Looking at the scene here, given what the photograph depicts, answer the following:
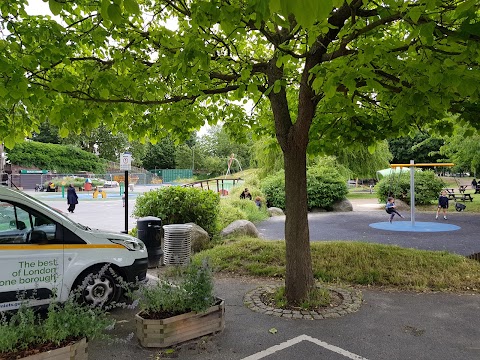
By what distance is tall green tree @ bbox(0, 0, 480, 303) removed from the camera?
390 cm

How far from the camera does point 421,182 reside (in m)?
21.6

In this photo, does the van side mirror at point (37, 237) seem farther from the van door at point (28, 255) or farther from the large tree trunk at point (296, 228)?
the large tree trunk at point (296, 228)

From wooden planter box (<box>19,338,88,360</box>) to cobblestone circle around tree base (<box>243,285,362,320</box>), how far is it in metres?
2.72

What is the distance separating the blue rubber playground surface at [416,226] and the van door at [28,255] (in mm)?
12642

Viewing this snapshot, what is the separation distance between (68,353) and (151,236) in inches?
201

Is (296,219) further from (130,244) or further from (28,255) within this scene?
(28,255)

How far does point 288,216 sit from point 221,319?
1936 mm

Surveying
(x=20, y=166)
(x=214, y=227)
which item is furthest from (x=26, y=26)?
(x=20, y=166)

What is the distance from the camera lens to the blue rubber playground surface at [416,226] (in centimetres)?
1426

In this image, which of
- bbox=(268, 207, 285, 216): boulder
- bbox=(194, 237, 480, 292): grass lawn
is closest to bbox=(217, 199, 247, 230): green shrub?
bbox=(268, 207, 285, 216): boulder

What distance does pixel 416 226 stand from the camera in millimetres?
15203

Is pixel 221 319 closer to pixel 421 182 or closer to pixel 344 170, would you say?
pixel 421 182

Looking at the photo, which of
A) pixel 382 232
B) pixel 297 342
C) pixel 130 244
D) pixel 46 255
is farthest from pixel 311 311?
pixel 382 232

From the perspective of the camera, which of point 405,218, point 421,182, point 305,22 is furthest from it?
point 421,182
